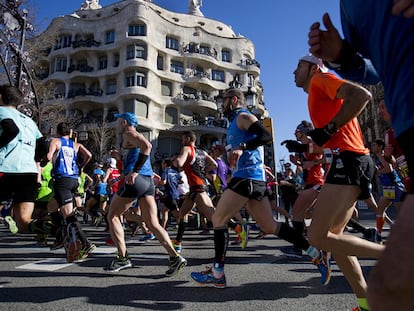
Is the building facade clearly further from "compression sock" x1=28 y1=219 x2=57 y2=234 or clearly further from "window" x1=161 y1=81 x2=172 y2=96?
"compression sock" x1=28 y1=219 x2=57 y2=234

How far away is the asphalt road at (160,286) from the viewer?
287 centimetres

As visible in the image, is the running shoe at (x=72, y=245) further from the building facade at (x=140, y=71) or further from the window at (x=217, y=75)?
the window at (x=217, y=75)

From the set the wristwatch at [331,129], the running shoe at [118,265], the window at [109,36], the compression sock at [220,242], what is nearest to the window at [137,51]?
the window at [109,36]

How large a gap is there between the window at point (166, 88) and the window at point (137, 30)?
6336 mm

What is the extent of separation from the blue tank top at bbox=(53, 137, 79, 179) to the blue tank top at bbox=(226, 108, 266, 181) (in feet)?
9.55

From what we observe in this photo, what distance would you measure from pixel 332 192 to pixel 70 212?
12.2 ft

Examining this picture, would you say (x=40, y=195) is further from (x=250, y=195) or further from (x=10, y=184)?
(x=250, y=195)

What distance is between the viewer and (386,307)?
89 cm

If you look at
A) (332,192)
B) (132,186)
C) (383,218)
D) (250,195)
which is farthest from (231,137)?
(383,218)

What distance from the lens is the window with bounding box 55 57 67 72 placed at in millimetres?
42719

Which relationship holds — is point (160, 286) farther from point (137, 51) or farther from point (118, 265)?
point (137, 51)

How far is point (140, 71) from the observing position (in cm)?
4056

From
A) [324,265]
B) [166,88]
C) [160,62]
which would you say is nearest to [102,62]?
[160,62]

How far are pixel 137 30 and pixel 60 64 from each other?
431 inches
